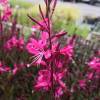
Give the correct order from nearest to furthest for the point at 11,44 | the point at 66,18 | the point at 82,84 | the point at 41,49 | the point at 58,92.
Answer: the point at 41,49, the point at 58,92, the point at 82,84, the point at 11,44, the point at 66,18

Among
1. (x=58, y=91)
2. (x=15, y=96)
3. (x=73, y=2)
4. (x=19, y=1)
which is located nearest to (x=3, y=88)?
(x=15, y=96)

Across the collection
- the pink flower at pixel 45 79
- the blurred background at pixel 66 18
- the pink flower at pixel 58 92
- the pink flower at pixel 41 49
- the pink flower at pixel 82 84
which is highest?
the pink flower at pixel 41 49

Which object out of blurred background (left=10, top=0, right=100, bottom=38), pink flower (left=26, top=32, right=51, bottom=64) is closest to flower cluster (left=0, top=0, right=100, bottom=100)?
pink flower (left=26, top=32, right=51, bottom=64)

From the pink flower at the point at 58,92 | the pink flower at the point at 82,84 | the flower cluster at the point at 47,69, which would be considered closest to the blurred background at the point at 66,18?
the flower cluster at the point at 47,69

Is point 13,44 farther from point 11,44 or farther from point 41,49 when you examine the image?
point 41,49

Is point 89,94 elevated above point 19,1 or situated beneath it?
elevated above

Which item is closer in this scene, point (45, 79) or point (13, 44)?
point (45, 79)

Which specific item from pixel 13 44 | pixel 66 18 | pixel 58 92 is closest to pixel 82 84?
pixel 58 92

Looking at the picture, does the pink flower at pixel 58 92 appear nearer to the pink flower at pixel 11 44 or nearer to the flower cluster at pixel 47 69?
the flower cluster at pixel 47 69

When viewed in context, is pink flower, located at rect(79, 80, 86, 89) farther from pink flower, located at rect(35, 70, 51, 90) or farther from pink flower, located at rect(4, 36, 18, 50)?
pink flower, located at rect(4, 36, 18, 50)

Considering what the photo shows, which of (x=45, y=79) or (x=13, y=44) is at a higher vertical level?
(x=45, y=79)

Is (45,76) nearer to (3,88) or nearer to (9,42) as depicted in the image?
(3,88)
